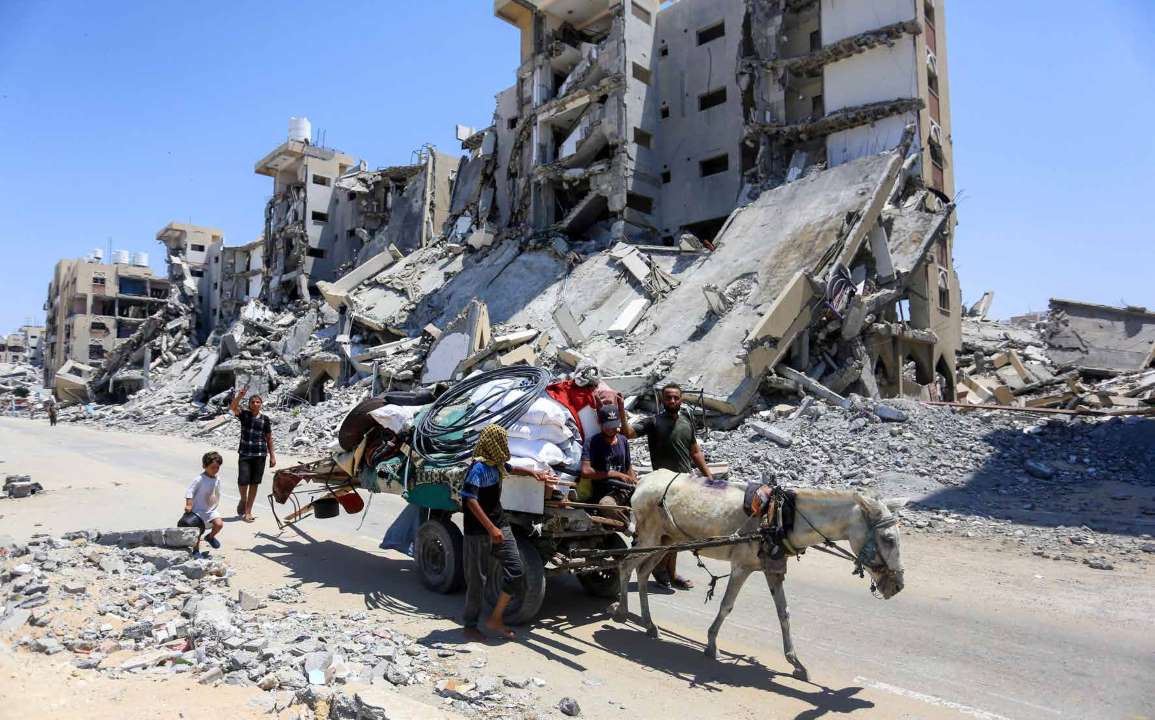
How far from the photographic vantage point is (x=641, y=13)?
33.2 m

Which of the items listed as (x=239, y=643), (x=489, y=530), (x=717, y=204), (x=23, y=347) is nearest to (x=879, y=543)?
(x=489, y=530)

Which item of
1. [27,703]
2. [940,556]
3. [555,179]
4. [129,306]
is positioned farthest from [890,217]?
[129,306]

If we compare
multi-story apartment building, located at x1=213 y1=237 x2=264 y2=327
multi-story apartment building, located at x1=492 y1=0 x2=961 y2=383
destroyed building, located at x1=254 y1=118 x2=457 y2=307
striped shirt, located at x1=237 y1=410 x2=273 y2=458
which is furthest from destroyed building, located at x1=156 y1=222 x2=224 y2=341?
striped shirt, located at x1=237 y1=410 x2=273 y2=458

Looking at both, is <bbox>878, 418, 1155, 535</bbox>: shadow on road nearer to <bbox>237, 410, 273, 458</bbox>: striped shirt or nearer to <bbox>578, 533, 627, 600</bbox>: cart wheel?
<bbox>578, 533, 627, 600</bbox>: cart wheel

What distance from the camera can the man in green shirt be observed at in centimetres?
707

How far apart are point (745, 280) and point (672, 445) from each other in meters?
13.2

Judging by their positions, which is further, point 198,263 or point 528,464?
point 198,263

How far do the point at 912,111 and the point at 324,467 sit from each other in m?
25.1

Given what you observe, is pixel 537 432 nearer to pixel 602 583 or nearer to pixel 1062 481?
pixel 602 583

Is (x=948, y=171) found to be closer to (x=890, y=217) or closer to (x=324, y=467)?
(x=890, y=217)

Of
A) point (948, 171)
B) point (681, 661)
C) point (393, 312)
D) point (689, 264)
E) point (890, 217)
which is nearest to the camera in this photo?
point (681, 661)

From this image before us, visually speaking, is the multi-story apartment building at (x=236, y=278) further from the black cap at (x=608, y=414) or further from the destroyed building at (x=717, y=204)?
the black cap at (x=608, y=414)

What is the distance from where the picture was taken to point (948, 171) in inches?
1091

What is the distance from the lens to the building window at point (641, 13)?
32812 mm
